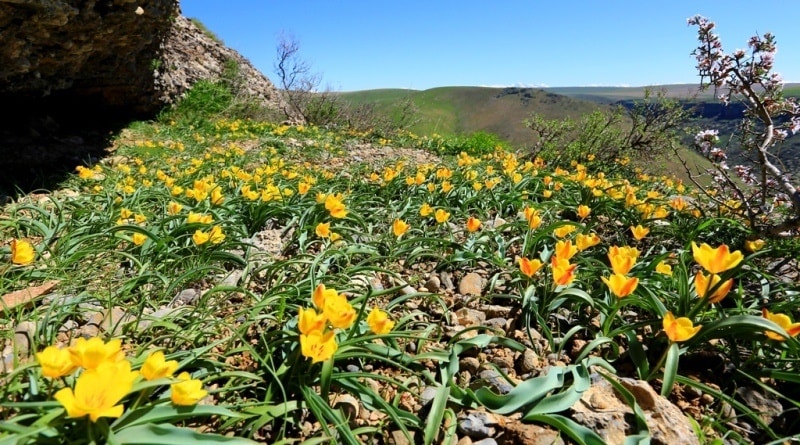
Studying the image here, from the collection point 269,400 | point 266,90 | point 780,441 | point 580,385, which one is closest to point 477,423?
point 580,385

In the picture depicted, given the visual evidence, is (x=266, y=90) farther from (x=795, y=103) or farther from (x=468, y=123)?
(x=468, y=123)

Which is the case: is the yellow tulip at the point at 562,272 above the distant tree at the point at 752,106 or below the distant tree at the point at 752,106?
below

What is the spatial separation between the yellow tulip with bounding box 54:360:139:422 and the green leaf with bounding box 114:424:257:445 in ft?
0.29

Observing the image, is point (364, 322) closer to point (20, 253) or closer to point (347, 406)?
point (347, 406)

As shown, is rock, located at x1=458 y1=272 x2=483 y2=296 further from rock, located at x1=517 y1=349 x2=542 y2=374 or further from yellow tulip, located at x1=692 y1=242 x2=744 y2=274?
yellow tulip, located at x1=692 y1=242 x2=744 y2=274

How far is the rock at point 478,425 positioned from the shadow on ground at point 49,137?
3.60m

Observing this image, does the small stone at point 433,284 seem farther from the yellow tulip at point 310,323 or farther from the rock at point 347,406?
the yellow tulip at point 310,323

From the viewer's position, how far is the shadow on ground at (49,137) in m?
3.86

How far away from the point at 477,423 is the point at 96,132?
6759 millimetres

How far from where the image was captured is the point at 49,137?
17.1ft

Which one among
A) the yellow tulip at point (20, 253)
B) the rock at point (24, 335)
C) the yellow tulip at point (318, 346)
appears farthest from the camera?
the yellow tulip at point (20, 253)

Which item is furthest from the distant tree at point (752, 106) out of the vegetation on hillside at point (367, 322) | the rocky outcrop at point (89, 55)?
the rocky outcrop at point (89, 55)

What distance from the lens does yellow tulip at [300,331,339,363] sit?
1.17 meters

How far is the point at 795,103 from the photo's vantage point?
10.2 feet
